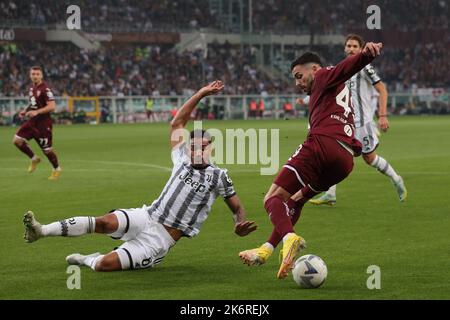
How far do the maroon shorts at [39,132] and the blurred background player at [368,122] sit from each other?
8071 millimetres

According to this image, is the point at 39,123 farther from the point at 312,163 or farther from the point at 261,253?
the point at 261,253

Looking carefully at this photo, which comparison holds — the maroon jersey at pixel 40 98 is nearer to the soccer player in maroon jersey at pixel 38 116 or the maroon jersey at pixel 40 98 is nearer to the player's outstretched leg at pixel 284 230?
the soccer player in maroon jersey at pixel 38 116

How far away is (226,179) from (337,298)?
200cm

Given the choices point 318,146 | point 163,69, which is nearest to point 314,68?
point 318,146

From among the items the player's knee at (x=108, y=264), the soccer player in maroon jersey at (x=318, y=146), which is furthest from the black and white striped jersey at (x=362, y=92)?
the player's knee at (x=108, y=264)

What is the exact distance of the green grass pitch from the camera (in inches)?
307

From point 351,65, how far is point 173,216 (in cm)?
221

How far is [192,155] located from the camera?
8.84 metres

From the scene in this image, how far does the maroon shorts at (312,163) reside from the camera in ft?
28.1

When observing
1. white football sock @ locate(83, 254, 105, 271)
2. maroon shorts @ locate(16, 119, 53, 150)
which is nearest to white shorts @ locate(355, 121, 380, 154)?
white football sock @ locate(83, 254, 105, 271)

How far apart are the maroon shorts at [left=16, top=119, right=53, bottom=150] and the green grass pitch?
82cm
